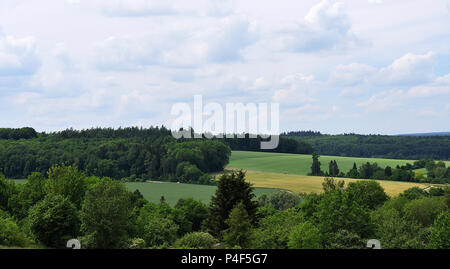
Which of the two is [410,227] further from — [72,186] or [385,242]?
[72,186]

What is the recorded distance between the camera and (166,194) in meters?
136

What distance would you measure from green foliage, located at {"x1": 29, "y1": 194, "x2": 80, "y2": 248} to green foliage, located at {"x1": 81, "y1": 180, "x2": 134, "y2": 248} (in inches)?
66.0

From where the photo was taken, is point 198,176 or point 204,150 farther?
point 204,150

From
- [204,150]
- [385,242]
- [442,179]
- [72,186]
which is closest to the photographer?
[385,242]

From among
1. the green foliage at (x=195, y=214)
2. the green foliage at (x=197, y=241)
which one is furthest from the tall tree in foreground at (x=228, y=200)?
the green foliage at (x=195, y=214)

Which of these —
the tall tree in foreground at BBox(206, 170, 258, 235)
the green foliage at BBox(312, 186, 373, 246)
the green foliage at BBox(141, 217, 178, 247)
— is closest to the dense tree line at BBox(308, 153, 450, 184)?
the tall tree in foreground at BBox(206, 170, 258, 235)

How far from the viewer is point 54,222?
5466 centimetres

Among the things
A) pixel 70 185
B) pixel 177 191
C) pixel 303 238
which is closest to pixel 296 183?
pixel 177 191

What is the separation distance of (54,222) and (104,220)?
5717 mm

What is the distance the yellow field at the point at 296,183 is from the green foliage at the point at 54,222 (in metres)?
79.6
